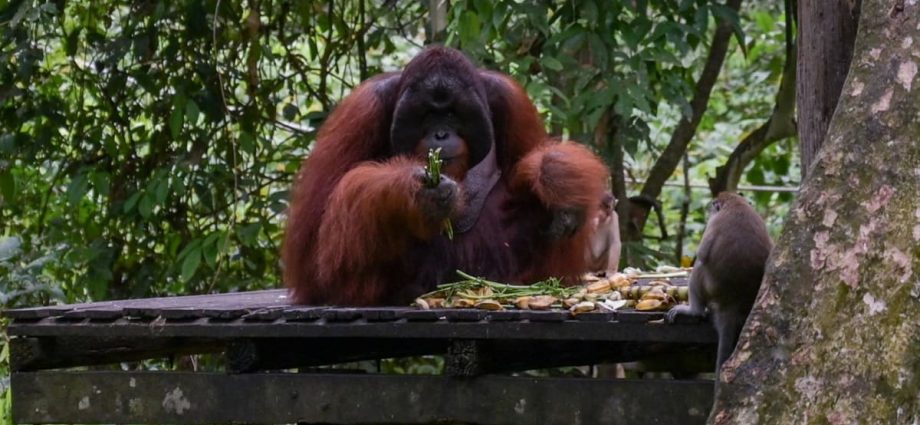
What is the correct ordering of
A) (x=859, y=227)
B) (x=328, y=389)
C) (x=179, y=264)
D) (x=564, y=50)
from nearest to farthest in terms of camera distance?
(x=859, y=227) → (x=328, y=389) → (x=564, y=50) → (x=179, y=264)

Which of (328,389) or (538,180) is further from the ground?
(538,180)

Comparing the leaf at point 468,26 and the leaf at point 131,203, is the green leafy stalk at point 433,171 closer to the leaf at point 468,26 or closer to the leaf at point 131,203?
the leaf at point 468,26

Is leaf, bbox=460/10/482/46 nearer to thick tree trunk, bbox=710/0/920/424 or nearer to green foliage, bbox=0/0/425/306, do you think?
green foliage, bbox=0/0/425/306

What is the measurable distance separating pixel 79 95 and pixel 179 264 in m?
1.06

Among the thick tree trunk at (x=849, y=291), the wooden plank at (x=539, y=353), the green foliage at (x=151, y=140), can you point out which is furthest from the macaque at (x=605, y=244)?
the thick tree trunk at (x=849, y=291)

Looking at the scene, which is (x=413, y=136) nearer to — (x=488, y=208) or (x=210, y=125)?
(x=488, y=208)

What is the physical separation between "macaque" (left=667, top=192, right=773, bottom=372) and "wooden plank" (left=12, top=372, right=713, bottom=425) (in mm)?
238

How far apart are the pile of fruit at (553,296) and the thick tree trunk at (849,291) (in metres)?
0.70

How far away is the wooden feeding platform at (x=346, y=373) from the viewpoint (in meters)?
3.44

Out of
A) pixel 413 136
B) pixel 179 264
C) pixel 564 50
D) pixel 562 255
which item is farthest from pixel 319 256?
pixel 179 264

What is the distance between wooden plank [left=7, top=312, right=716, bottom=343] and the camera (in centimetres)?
335

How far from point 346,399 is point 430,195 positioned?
24.0 inches

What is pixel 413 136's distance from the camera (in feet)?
13.8

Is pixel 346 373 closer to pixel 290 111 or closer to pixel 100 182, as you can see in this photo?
pixel 100 182
